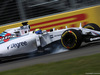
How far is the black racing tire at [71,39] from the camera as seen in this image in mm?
6598

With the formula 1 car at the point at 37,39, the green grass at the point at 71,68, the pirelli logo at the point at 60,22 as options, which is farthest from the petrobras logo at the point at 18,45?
the pirelli logo at the point at 60,22

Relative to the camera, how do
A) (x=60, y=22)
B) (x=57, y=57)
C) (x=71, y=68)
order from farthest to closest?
(x=60, y=22)
(x=57, y=57)
(x=71, y=68)

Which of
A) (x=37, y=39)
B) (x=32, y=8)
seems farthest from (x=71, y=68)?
(x=32, y=8)

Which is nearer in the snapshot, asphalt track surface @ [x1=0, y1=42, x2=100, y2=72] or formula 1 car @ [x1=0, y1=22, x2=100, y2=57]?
asphalt track surface @ [x1=0, y1=42, x2=100, y2=72]

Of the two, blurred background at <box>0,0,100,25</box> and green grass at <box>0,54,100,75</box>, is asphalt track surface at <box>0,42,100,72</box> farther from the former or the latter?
blurred background at <box>0,0,100,25</box>

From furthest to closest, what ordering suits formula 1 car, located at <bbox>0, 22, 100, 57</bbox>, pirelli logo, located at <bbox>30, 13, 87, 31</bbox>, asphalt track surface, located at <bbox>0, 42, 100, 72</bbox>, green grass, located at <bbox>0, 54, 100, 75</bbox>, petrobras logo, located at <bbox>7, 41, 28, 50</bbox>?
pirelli logo, located at <bbox>30, 13, 87, 31</bbox> → petrobras logo, located at <bbox>7, 41, 28, 50</bbox> → formula 1 car, located at <bbox>0, 22, 100, 57</bbox> → asphalt track surface, located at <bbox>0, 42, 100, 72</bbox> → green grass, located at <bbox>0, 54, 100, 75</bbox>

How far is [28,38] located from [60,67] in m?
2.51

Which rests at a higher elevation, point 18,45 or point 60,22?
point 60,22

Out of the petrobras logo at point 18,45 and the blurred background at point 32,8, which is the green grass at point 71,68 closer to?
the petrobras logo at point 18,45

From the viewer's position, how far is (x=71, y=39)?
6797 millimetres

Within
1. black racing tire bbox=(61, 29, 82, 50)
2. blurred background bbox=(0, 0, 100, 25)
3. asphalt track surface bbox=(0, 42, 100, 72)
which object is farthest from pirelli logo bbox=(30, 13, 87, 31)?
asphalt track surface bbox=(0, 42, 100, 72)

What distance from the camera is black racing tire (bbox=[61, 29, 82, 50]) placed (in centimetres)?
660

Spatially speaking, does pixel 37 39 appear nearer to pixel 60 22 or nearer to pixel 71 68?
pixel 71 68

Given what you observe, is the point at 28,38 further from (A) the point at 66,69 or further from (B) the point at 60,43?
(A) the point at 66,69
